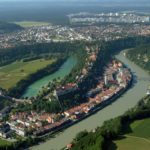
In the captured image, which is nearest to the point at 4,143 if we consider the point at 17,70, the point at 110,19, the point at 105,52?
the point at 17,70

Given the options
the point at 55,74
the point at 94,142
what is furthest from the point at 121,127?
the point at 55,74

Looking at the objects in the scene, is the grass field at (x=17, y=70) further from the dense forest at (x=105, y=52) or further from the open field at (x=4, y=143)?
the open field at (x=4, y=143)

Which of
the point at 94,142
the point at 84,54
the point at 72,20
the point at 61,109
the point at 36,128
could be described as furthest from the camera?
the point at 72,20

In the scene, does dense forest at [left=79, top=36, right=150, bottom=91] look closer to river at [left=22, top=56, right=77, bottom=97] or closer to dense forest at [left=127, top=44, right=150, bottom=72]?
dense forest at [left=127, top=44, right=150, bottom=72]

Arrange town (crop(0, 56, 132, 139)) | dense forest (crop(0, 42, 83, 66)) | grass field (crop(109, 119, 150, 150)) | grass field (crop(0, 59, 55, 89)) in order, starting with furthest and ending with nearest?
dense forest (crop(0, 42, 83, 66)), grass field (crop(0, 59, 55, 89)), town (crop(0, 56, 132, 139)), grass field (crop(109, 119, 150, 150))

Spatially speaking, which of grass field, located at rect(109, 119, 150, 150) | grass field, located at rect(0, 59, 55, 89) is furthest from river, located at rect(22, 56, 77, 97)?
grass field, located at rect(109, 119, 150, 150)

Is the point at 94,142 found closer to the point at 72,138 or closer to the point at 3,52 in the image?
the point at 72,138

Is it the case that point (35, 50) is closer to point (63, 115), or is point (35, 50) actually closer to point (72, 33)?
point (72, 33)

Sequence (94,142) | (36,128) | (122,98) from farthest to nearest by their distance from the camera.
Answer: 1. (122,98)
2. (36,128)
3. (94,142)
